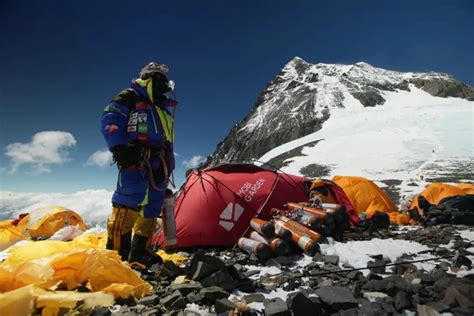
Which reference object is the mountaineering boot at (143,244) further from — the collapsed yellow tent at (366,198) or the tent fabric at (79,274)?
the collapsed yellow tent at (366,198)

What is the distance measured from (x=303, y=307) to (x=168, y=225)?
3118mm

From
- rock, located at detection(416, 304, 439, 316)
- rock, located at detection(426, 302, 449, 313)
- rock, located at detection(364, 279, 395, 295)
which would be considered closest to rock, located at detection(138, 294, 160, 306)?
rock, located at detection(364, 279, 395, 295)

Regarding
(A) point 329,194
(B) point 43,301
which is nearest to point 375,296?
(B) point 43,301

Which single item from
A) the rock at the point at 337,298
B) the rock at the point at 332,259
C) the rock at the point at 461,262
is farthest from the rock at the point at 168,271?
the rock at the point at 461,262

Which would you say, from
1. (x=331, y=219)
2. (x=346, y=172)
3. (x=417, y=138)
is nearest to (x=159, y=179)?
(x=331, y=219)

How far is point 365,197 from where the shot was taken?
10828 mm

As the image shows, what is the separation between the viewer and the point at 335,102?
287ft

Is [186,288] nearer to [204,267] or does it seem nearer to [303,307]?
[204,267]

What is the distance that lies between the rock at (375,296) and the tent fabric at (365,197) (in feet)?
24.7

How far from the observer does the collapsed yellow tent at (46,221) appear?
9474 mm

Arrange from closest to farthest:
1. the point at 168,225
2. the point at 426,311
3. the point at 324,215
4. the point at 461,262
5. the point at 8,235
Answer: the point at 426,311
the point at 461,262
the point at 168,225
the point at 324,215
the point at 8,235

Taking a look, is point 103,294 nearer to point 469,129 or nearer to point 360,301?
point 360,301

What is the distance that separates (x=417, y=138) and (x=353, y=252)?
41.9m

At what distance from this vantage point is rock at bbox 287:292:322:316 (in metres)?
2.97
